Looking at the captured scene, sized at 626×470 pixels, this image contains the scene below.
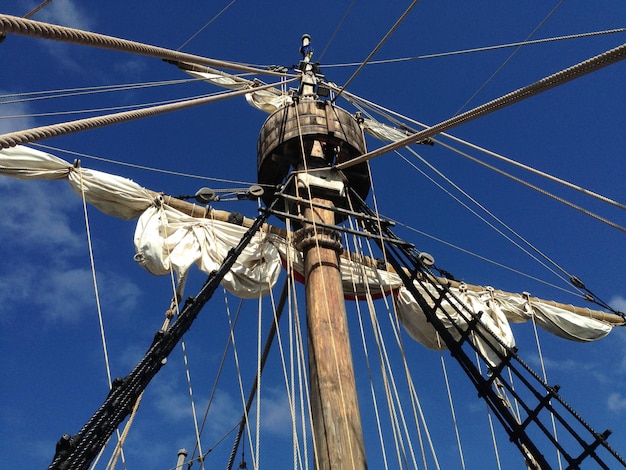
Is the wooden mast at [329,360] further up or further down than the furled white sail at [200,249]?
further down

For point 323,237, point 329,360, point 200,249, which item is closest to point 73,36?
point 329,360

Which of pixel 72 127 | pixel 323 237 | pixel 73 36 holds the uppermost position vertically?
pixel 323 237

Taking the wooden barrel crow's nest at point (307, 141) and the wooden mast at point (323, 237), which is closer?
the wooden mast at point (323, 237)

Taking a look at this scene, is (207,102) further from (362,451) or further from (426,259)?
(426,259)

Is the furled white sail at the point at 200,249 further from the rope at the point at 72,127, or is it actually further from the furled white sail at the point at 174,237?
the rope at the point at 72,127

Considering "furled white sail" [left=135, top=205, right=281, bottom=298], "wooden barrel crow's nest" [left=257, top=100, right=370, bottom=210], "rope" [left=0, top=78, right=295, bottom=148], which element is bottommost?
"rope" [left=0, top=78, right=295, bottom=148]

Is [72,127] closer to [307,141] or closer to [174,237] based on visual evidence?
[174,237]

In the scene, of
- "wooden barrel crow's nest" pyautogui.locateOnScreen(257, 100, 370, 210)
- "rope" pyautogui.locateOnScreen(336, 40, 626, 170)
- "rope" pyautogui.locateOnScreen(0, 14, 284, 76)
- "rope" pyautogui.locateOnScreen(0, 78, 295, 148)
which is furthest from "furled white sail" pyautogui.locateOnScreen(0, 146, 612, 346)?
"rope" pyautogui.locateOnScreen(0, 14, 284, 76)

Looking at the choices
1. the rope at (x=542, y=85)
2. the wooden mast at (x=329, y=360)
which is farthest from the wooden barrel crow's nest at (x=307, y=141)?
the rope at (x=542, y=85)

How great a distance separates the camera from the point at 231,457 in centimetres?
833

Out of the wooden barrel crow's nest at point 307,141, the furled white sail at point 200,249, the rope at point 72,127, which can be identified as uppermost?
the wooden barrel crow's nest at point 307,141

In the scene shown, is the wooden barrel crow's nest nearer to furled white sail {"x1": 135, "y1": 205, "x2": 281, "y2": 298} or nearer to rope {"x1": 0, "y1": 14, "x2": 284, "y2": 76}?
furled white sail {"x1": 135, "y1": 205, "x2": 281, "y2": 298}

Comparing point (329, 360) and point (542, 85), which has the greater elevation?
point (542, 85)

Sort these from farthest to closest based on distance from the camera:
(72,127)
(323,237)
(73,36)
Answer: (323,237)
(72,127)
(73,36)
